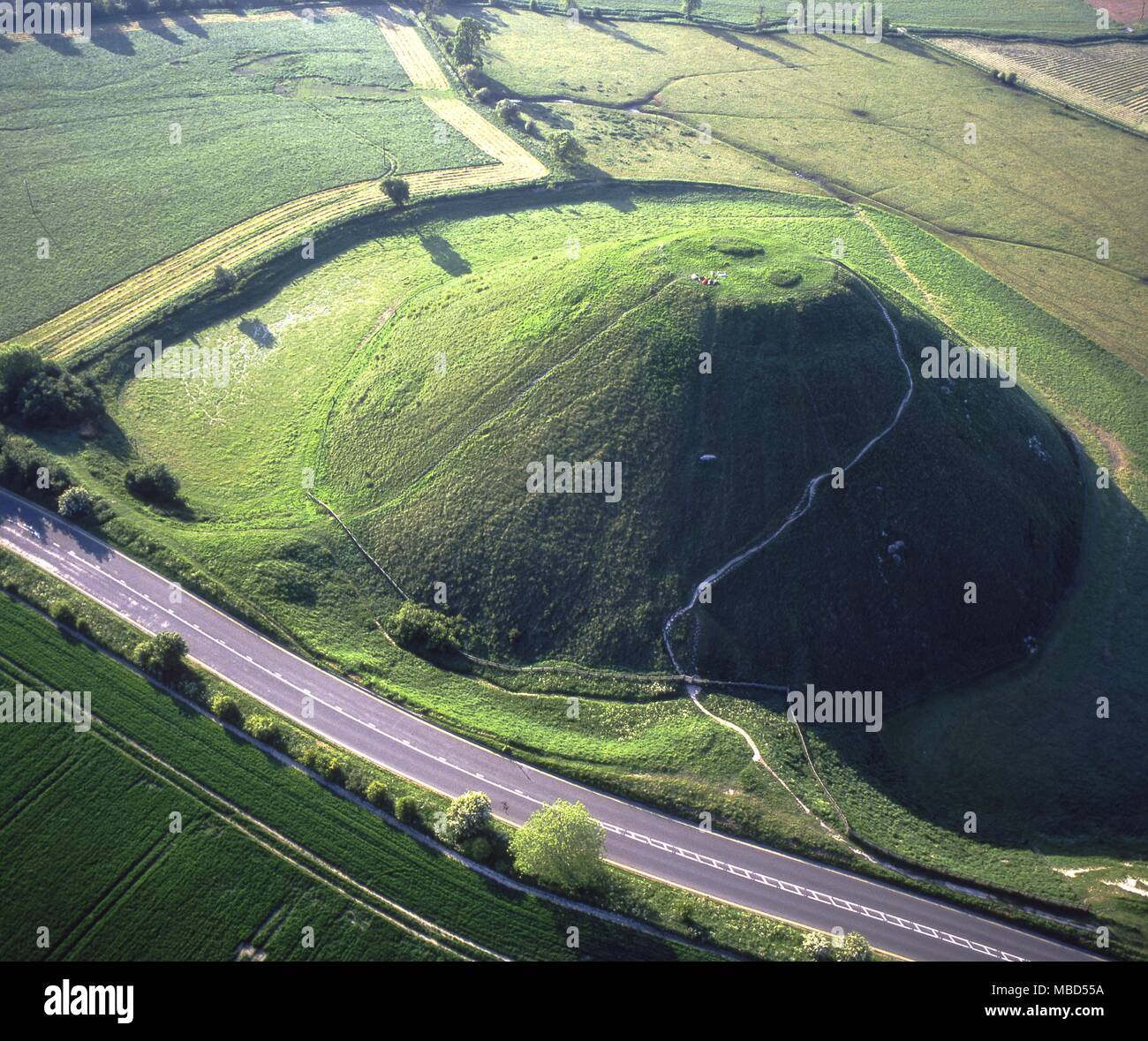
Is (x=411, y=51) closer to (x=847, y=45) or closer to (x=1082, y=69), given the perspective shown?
(x=847, y=45)

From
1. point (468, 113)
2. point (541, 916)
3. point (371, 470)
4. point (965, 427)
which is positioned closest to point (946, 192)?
point (965, 427)

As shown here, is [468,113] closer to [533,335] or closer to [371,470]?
[533,335]

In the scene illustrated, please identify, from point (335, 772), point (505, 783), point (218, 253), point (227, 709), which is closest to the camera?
point (335, 772)

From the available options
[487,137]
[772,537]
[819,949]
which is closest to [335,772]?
[819,949]

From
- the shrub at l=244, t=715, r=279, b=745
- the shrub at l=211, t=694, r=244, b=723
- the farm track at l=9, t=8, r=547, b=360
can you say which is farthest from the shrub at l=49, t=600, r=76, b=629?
the farm track at l=9, t=8, r=547, b=360

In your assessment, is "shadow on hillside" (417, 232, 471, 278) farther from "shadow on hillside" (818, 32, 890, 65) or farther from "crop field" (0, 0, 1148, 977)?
"shadow on hillside" (818, 32, 890, 65)

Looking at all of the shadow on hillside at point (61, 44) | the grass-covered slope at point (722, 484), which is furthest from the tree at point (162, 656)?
the shadow on hillside at point (61, 44)
